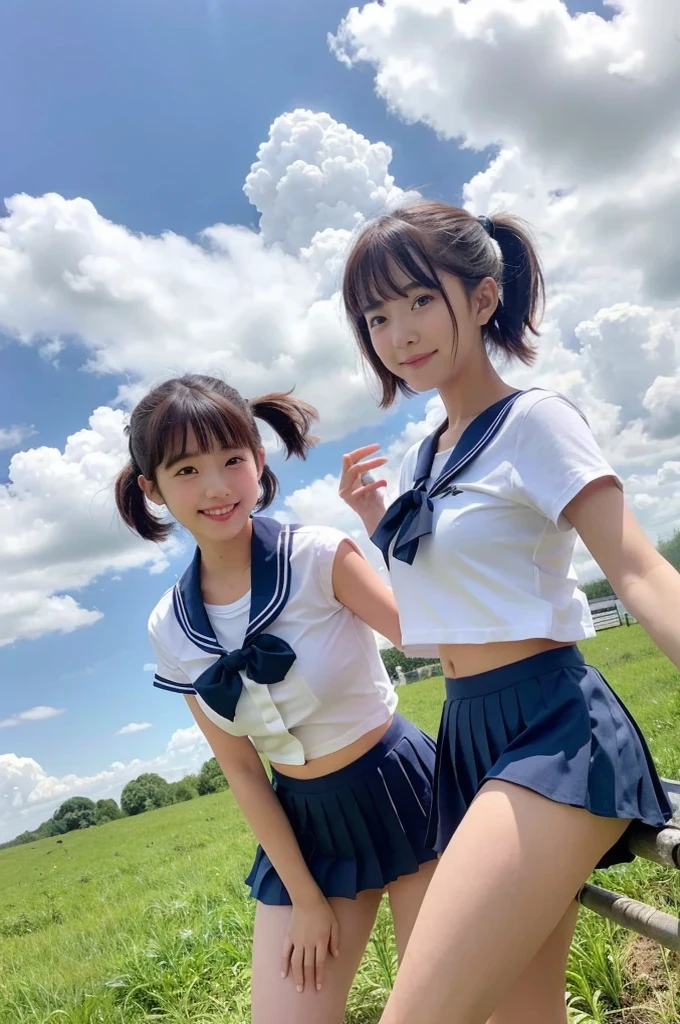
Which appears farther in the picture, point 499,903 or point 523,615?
point 523,615

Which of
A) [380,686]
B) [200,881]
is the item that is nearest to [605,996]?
[380,686]

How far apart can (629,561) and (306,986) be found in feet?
4.44

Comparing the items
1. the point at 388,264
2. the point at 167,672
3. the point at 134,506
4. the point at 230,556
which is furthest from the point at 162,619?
the point at 388,264

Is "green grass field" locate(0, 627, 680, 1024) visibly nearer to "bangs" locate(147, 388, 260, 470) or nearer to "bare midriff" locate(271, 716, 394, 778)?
"bare midriff" locate(271, 716, 394, 778)

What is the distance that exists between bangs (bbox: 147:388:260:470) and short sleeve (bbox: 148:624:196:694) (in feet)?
1.76

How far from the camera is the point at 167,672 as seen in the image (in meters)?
2.12

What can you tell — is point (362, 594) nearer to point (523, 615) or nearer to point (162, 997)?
point (523, 615)

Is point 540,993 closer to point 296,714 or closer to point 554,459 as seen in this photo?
point 296,714

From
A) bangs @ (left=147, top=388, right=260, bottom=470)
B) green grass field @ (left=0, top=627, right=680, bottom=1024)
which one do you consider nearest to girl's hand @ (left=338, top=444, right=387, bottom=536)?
bangs @ (left=147, top=388, right=260, bottom=470)

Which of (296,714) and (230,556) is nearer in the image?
(296,714)

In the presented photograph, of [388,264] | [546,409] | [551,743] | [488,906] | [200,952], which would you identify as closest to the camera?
[488,906]

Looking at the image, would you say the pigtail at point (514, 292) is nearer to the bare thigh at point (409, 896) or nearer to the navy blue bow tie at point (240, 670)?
the navy blue bow tie at point (240, 670)

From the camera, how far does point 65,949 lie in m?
5.89

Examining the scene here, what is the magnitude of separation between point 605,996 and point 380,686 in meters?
1.63
